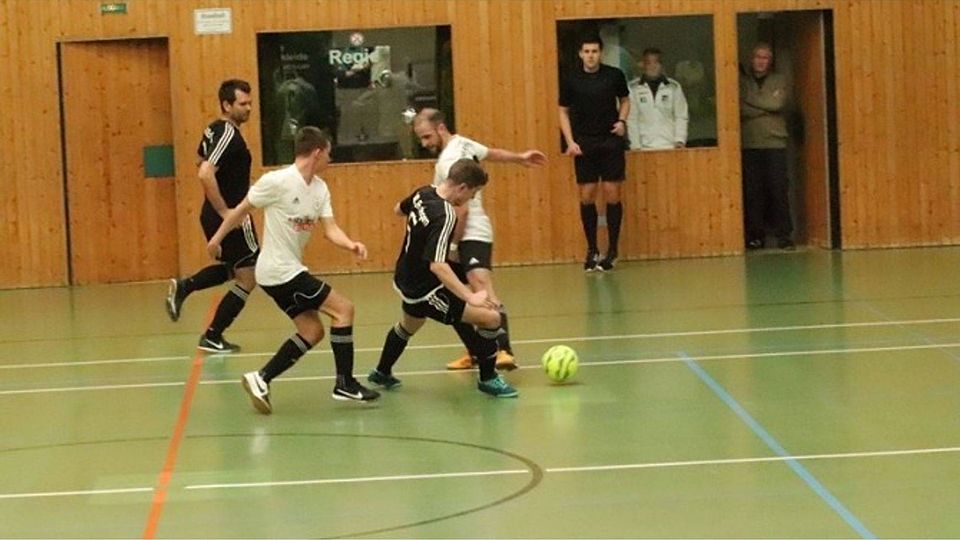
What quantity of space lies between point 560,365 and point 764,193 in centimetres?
957

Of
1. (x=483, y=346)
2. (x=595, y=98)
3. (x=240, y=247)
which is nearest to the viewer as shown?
(x=483, y=346)

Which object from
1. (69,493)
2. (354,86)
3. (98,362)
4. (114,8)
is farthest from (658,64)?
(69,493)

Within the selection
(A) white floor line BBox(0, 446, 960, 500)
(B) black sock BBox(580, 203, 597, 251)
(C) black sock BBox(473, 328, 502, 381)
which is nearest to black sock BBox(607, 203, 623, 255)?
(B) black sock BBox(580, 203, 597, 251)

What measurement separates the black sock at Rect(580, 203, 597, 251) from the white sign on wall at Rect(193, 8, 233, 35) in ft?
14.5

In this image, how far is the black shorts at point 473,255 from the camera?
11.8 meters

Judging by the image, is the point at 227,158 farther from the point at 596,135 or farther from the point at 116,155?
the point at 116,155

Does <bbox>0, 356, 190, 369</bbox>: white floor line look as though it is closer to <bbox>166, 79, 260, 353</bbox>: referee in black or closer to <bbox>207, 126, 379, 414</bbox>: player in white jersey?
<bbox>166, 79, 260, 353</bbox>: referee in black

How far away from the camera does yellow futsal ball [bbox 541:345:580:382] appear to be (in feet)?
36.9

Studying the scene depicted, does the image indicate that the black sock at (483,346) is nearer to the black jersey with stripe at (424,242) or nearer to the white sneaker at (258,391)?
the black jersey with stripe at (424,242)

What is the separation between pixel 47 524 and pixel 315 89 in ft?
39.4

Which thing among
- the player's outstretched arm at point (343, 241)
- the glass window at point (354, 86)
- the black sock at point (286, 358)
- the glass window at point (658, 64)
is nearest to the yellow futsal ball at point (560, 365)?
the player's outstretched arm at point (343, 241)

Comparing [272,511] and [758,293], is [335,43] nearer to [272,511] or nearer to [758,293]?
[758,293]

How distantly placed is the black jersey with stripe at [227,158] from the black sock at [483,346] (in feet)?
9.86

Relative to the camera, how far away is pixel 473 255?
1187 cm
